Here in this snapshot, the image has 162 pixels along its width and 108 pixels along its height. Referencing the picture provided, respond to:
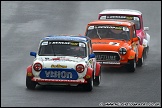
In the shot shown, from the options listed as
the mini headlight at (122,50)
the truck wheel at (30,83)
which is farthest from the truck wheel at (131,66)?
the truck wheel at (30,83)

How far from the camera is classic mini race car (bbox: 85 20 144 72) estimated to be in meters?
25.0

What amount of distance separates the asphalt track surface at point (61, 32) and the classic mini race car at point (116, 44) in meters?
0.35

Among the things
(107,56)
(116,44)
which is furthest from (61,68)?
(116,44)

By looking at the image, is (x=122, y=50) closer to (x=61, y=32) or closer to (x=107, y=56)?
(x=107, y=56)

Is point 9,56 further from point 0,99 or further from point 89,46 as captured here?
point 0,99

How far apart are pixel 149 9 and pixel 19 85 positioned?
18.8 meters

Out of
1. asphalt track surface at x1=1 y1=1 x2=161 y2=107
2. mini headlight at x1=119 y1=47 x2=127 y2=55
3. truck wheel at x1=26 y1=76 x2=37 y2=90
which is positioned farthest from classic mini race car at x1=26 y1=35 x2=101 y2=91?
mini headlight at x1=119 y1=47 x2=127 y2=55

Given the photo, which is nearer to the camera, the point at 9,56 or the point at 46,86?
the point at 46,86

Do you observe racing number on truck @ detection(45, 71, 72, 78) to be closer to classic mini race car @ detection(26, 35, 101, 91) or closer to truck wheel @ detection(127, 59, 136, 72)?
classic mini race car @ detection(26, 35, 101, 91)

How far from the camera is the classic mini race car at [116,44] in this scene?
82.0ft

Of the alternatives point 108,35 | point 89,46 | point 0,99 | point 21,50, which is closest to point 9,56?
point 21,50

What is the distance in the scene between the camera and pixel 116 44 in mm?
25312

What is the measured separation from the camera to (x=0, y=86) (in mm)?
20984

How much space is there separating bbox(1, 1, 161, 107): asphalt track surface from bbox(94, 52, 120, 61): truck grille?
39 centimetres
